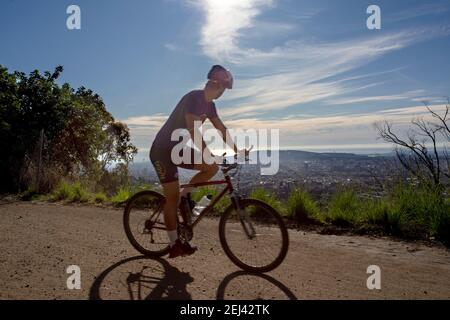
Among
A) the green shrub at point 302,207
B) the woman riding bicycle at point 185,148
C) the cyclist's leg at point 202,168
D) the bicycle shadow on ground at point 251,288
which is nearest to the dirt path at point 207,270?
the bicycle shadow on ground at point 251,288

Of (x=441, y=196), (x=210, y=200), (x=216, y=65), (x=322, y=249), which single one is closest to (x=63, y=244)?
(x=210, y=200)

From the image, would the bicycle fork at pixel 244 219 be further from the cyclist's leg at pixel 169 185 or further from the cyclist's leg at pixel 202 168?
the cyclist's leg at pixel 169 185

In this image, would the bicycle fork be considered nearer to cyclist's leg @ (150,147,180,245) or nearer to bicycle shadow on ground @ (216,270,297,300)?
bicycle shadow on ground @ (216,270,297,300)

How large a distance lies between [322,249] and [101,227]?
407 centimetres

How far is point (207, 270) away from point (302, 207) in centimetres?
350

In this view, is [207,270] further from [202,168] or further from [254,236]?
[202,168]

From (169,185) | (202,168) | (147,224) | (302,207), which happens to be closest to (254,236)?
(202,168)

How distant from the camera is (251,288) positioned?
3.98 m

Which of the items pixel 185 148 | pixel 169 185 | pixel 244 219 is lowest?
pixel 244 219

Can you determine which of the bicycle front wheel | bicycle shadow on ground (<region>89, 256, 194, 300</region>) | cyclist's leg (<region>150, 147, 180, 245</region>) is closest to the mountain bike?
the bicycle front wheel

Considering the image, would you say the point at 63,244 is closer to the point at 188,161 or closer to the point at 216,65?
the point at 188,161

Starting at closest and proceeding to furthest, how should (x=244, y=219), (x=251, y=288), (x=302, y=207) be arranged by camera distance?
(x=251, y=288) < (x=244, y=219) < (x=302, y=207)

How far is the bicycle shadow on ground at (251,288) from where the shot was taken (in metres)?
3.76

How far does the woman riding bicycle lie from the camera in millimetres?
4547
